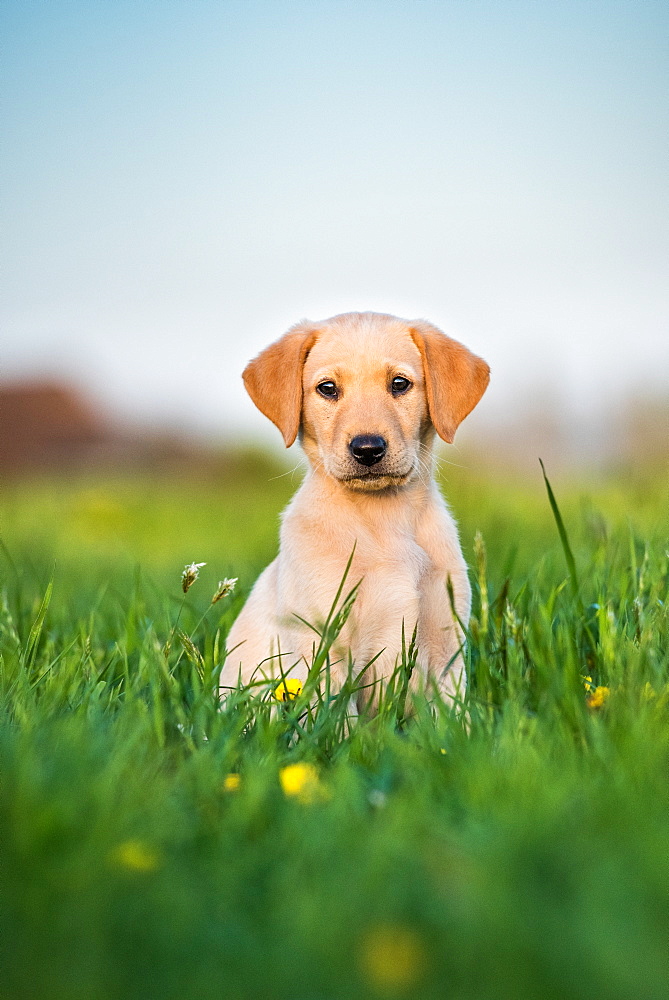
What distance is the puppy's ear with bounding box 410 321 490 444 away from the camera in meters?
3.52

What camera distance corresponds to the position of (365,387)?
3447 mm

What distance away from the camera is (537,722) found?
2.42 metres

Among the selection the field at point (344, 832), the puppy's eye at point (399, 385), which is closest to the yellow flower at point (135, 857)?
the field at point (344, 832)

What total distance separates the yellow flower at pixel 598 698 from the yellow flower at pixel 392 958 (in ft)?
4.59

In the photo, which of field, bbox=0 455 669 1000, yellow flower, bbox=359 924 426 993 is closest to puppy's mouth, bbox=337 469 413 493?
field, bbox=0 455 669 1000

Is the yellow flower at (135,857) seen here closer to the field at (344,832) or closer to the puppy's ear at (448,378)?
the field at (344,832)

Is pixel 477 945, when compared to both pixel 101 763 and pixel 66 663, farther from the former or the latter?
pixel 66 663

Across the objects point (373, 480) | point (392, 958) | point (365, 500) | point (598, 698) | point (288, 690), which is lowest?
point (288, 690)

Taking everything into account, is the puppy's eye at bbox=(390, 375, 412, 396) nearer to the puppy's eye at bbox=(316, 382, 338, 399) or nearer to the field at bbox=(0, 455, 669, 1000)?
the puppy's eye at bbox=(316, 382, 338, 399)

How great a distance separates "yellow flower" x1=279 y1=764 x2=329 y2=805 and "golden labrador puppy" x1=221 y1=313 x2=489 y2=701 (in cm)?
91

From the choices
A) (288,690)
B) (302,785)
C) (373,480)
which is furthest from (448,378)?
(302,785)

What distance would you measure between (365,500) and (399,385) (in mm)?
469

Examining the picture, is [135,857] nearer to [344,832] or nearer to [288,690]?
[344,832]

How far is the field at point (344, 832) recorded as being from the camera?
142cm
